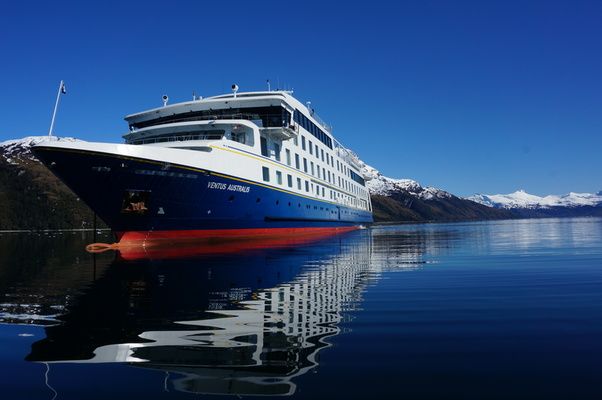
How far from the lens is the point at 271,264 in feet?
44.3

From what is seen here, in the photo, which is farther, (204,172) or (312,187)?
(312,187)

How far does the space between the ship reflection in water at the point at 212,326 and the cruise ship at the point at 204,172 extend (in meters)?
11.0

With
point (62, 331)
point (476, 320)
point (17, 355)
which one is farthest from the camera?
point (476, 320)

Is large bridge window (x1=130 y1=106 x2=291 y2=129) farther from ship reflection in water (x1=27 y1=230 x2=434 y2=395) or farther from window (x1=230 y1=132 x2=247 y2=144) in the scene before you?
ship reflection in water (x1=27 y1=230 x2=434 y2=395)

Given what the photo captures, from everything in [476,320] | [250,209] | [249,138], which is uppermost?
[249,138]

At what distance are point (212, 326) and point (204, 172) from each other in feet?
57.6

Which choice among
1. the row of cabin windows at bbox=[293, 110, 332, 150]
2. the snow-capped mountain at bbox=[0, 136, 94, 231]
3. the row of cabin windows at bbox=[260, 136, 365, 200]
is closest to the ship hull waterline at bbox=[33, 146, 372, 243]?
the row of cabin windows at bbox=[260, 136, 365, 200]

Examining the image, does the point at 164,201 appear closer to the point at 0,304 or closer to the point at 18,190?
the point at 0,304

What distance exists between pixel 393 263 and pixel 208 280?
6.65 m

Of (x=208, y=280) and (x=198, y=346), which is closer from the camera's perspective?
(x=198, y=346)

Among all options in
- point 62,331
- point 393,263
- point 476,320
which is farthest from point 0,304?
point 393,263

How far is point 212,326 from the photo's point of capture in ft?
18.2

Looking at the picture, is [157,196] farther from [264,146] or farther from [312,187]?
[312,187]

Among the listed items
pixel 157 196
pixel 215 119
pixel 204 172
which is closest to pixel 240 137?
pixel 215 119
